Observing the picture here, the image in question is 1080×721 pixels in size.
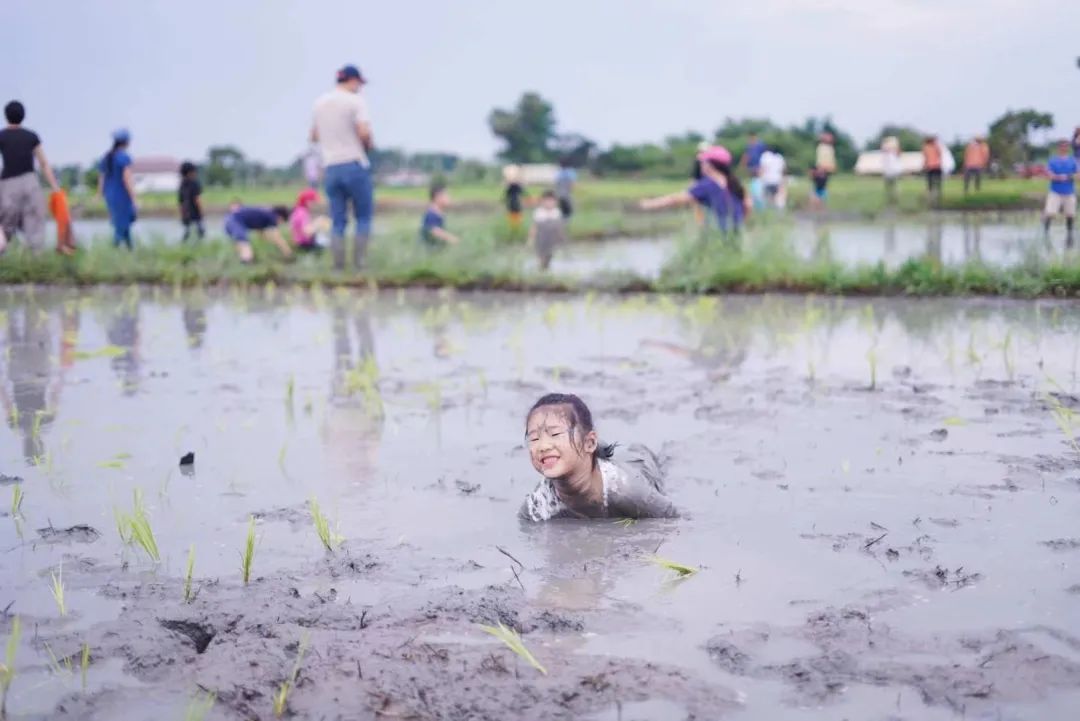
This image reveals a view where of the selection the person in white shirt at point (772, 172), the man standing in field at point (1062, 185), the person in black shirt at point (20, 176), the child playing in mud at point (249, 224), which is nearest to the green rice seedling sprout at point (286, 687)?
the person in black shirt at point (20, 176)

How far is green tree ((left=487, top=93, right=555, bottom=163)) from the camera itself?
213 feet

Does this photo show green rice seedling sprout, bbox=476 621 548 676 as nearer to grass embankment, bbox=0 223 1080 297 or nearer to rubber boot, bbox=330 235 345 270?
grass embankment, bbox=0 223 1080 297

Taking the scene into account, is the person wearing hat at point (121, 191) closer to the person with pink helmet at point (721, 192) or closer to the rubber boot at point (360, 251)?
the rubber boot at point (360, 251)

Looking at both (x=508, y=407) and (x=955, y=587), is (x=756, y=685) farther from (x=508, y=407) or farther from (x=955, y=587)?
(x=508, y=407)

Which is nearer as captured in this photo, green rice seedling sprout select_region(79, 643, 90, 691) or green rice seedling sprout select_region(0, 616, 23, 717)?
green rice seedling sprout select_region(0, 616, 23, 717)

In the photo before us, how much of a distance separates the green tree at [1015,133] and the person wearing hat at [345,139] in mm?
5983

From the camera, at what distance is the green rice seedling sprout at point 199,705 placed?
3053 mm

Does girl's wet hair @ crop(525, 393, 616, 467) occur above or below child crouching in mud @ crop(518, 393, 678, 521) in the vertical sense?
above

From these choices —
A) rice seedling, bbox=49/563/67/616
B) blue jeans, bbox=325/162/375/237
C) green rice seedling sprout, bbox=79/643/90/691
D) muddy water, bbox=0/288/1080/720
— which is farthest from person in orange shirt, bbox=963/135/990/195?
green rice seedling sprout, bbox=79/643/90/691

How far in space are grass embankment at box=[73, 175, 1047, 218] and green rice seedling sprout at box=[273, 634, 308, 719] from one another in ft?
41.8

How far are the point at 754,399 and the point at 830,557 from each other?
275 cm

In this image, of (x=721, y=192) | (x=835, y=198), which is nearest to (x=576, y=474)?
(x=721, y=192)

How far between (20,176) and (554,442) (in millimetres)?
10492

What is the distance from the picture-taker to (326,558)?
14.4 ft
